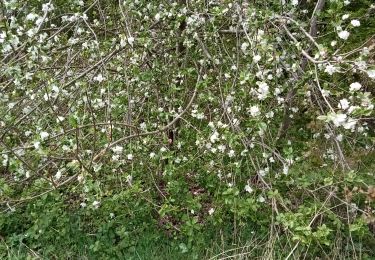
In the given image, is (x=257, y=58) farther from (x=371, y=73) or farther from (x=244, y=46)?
(x=371, y=73)

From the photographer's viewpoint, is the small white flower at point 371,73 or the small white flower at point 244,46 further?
the small white flower at point 244,46

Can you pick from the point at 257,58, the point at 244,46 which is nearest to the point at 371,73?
the point at 257,58

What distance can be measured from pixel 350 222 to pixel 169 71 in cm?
172

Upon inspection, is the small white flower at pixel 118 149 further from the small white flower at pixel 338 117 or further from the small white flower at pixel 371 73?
the small white flower at pixel 371 73

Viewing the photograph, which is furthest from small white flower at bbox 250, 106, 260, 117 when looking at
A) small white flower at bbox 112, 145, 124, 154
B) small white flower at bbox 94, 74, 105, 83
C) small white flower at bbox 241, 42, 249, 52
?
small white flower at bbox 94, 74, 105, 83

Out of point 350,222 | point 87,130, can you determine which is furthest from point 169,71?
point 350,222

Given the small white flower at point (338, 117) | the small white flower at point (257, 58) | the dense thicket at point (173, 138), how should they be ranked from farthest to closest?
the dense thicket at point (173, 138) < the small white flower at point (257, 58) < the small white flower at point (338, 117)

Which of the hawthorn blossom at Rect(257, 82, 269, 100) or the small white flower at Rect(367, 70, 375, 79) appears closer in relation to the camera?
the small white flower at Rect(367, 70, 375, 79)

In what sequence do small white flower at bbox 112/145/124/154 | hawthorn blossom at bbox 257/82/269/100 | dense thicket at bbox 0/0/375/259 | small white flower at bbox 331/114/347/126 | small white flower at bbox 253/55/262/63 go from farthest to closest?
1. small white flower at bbox 112/145/124/154
2. dense thicket at bbox 0/0/375/259
3. small white flower at bbox 253/55/262/63
4. hawthorn blossom at bbox 257/82/269/100
5. small white flower at bbox 331/114/347/126

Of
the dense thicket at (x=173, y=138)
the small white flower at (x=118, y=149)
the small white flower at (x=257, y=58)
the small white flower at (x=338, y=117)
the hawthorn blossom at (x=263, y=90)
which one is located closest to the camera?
the small white flower at (x=338, y=117)

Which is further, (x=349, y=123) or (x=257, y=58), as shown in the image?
(x=257, y=58)

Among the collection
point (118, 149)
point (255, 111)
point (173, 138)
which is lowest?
point (173, 138)

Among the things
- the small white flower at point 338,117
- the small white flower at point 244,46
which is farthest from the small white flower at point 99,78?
the small white flower at point 338,117

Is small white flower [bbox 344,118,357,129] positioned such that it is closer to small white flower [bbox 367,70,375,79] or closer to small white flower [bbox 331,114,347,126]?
small white flower [bbox 331,114,347,126]
